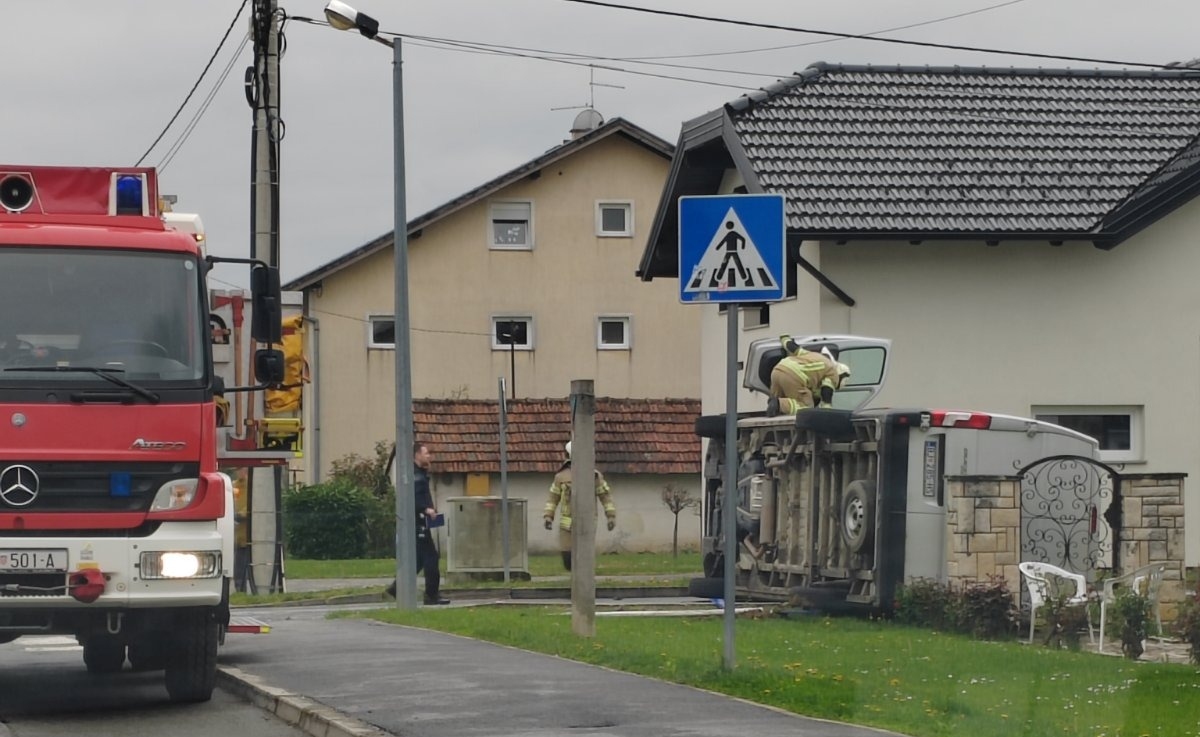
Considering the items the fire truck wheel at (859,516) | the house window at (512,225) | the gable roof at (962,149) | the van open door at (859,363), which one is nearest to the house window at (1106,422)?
the gable roof at (962,149)

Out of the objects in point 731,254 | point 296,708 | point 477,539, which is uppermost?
point 731,254

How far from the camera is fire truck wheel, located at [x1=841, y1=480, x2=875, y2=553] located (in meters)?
17.5

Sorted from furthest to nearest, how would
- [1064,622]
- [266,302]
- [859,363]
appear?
[859,363] < [1064,622] < [266,302]

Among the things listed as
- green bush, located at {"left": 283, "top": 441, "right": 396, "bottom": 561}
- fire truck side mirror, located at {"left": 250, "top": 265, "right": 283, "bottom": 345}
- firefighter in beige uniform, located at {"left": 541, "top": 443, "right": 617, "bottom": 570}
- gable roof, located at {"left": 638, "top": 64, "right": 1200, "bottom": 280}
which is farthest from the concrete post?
green bush, located at {"left": 283, "top": 441, "right": 396, "bottom": 561}

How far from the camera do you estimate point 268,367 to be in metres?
12.1

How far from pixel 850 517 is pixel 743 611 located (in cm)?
157

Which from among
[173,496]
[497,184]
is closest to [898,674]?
[173,496]

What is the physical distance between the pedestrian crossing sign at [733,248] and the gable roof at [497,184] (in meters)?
34.3

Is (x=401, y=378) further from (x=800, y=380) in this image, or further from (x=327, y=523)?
(x=327, y=523)

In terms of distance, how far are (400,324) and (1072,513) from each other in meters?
7.45

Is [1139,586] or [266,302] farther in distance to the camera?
[1139,586]

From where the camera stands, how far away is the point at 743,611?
18766 millimetres

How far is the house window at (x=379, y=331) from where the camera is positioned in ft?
154

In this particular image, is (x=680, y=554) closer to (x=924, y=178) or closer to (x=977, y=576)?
(x=924, y=178)
